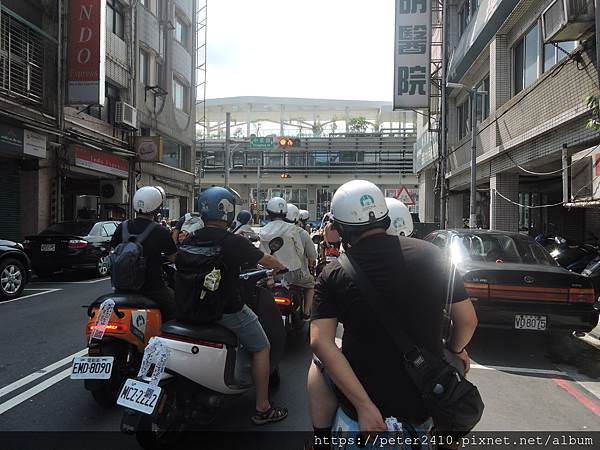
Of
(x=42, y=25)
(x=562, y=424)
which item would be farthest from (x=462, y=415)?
(x=42, y=25)

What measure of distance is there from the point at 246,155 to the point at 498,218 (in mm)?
40666

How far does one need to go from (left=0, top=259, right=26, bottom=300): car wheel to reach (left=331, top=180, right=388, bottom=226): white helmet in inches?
355

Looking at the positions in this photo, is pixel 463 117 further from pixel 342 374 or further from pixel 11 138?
pixel 342 374

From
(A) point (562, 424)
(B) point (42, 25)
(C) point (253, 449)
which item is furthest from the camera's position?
(B) point (42, 25)

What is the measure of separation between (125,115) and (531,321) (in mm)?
18120

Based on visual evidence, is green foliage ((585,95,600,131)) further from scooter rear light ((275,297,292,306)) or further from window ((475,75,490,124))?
window ((475,75,490,124))

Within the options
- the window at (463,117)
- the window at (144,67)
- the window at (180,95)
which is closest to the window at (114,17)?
the window at (144,67)

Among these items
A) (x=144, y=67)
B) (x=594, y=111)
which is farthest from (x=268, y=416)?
(x=144, y=67)

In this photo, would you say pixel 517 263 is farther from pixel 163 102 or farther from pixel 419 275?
pixel 163 102

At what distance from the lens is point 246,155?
53.0m

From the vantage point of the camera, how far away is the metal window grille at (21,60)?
14166 mm

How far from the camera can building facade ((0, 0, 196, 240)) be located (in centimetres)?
1502

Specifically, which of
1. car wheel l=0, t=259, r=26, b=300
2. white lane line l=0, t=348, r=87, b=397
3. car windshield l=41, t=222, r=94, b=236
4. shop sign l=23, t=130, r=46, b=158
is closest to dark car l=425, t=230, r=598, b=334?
white lane line l=0, t=348, r=87, b=397

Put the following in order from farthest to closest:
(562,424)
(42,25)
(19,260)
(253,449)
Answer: (42,25) → (19,260) → (562,424) → (253,449)
